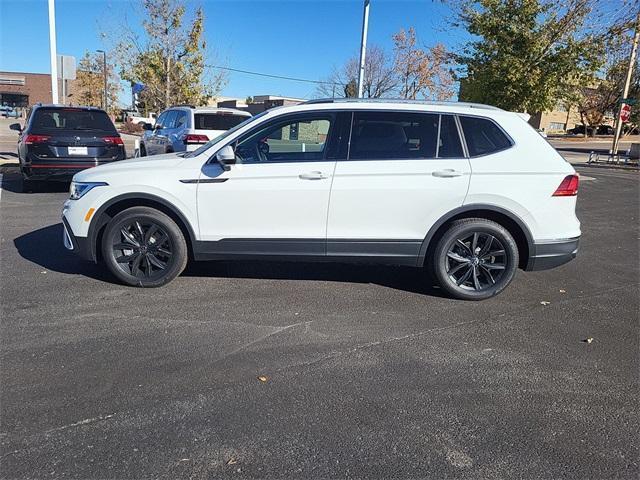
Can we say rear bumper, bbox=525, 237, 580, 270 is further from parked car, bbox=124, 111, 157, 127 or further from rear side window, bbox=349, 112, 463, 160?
parked car, bbox=124, 111, 157, 127

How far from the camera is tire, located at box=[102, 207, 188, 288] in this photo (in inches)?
186

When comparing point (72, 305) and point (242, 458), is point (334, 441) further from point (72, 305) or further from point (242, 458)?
point (72, 305)

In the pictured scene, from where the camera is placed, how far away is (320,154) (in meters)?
4.68

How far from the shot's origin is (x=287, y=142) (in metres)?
4.78

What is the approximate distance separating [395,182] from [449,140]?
0.68 metres

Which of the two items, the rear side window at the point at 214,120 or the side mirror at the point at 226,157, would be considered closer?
the side mirror at the point at 226,157

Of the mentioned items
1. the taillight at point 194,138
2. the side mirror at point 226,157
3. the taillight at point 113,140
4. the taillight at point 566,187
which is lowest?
the taillight at point 566,187

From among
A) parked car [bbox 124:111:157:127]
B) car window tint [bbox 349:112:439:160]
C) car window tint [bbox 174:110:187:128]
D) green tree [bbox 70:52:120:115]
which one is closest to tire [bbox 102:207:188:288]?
A: car window tint [bbox 349:112:439:160]

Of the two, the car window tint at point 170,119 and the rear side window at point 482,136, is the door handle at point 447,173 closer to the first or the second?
the rear side window at point 482,136

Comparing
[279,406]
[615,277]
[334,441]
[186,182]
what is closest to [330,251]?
[186,182]

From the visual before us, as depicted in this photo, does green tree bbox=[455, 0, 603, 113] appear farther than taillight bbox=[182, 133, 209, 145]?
Yes

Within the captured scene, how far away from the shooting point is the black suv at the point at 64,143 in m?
9.14

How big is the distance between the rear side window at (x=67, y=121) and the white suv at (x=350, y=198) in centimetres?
550

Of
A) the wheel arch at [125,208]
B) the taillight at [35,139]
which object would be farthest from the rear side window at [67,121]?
the wheel arch at [125,208]
